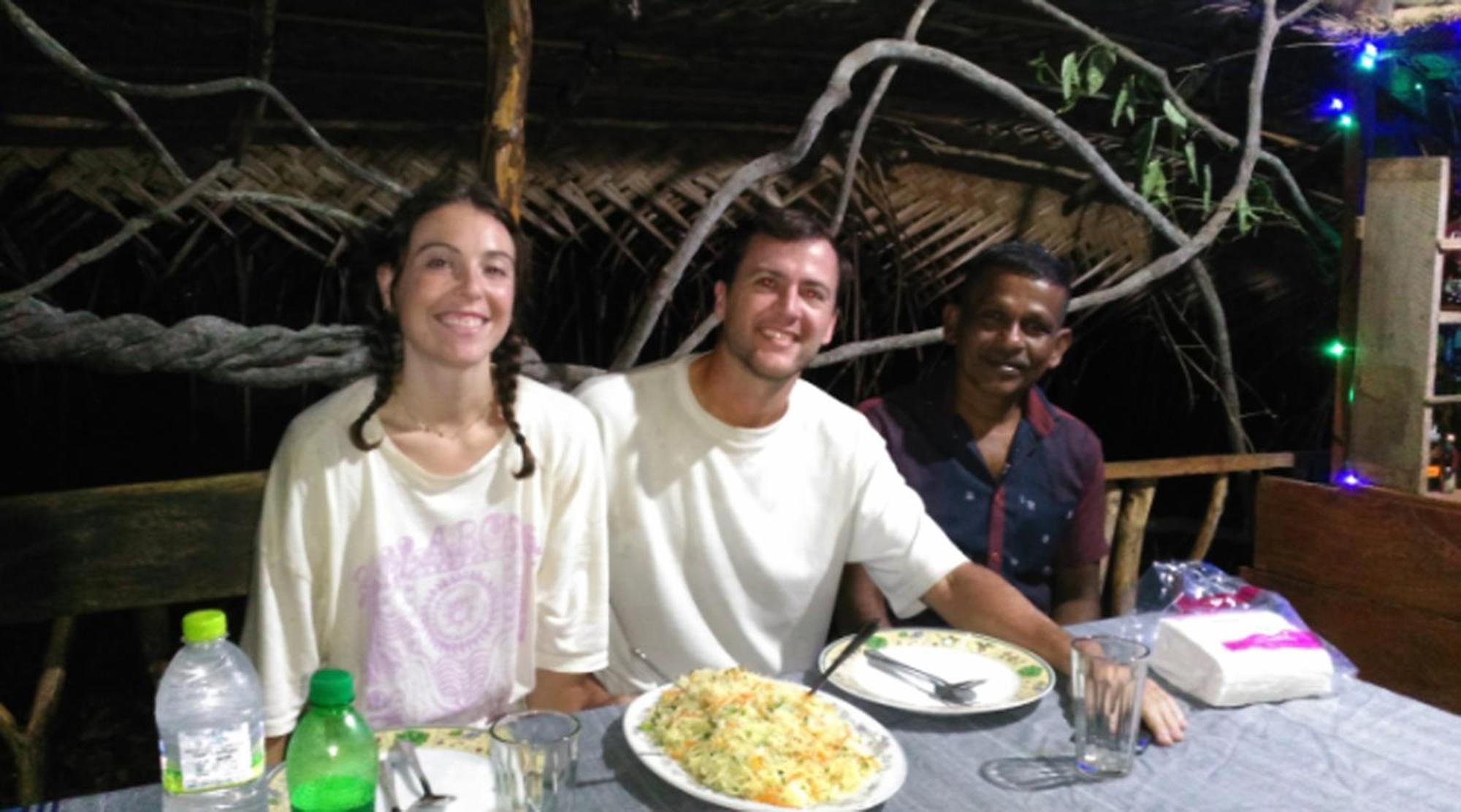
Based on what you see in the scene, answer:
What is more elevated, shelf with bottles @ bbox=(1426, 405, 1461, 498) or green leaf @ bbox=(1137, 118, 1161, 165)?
green leaf @ bbox=(1137, 118, 1161, 165)

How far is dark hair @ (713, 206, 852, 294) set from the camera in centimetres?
201

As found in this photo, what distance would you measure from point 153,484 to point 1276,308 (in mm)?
3637

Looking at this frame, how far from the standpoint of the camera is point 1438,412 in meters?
3.23

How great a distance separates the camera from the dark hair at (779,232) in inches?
79.3

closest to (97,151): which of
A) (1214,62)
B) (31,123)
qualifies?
(31,123)

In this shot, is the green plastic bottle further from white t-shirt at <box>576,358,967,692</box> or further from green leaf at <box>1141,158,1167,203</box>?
green leaf at <box>1141,158,1167,203</box>

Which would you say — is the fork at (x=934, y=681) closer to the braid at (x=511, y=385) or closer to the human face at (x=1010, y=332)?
the braid at (x=511, y=385)

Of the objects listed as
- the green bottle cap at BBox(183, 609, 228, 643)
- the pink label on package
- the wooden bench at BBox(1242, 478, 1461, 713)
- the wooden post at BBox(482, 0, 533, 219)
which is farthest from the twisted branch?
the wooden bench at BBox(1242, 478, 1461, 713)

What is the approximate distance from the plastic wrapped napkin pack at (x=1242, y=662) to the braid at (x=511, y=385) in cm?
103

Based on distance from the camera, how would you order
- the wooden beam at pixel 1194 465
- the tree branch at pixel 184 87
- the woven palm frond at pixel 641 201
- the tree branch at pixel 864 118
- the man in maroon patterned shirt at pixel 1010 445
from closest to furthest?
the tree branch at pixel 184 87, the woven palm frond at pixel 641 201, the man in maroon patterned shirt at pixel 1010 445, the tree branch at pixel 864 118, the wooden beam at pixel 1194 465

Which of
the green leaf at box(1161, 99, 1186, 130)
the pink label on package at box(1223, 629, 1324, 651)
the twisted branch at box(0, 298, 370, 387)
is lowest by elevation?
the pink label on package at box(1223, 629, 1324, 651)

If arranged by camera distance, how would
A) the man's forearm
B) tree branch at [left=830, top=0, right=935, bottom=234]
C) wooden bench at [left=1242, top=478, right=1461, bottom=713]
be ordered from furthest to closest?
wooden bench at [left=1242, top=478, right=1461, bottom=713] → tree branch at [left=830, top=0, right=935, bottom=234] → the man's forearm

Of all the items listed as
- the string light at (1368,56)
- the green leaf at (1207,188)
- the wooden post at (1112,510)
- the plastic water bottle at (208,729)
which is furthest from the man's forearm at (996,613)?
the string light at (1368,56)

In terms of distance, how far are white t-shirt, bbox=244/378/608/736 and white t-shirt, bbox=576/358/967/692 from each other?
16 centimetres
